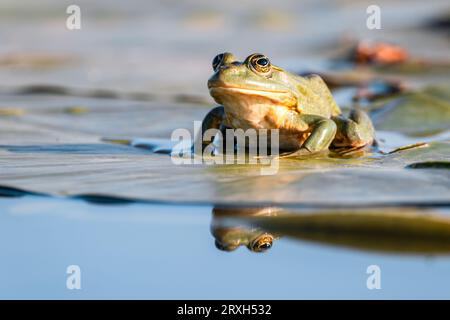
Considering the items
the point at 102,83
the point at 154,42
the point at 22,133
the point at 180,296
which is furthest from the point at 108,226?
the point at 154,42

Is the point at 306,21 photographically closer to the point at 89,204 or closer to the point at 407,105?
the point at 407,105

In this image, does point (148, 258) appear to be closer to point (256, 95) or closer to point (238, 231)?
point (238, 231)

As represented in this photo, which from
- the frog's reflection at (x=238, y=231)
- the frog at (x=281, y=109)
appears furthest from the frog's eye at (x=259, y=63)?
the frog's reflection at (x=238, y=231)

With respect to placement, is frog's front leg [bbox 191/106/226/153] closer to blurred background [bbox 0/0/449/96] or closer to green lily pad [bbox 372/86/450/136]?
green lily pad [bbox 372/86/450/136]

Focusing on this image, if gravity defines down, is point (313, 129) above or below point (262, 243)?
above

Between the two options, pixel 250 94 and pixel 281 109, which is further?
pixel 281 109

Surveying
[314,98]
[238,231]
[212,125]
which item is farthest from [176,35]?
[238,231]
